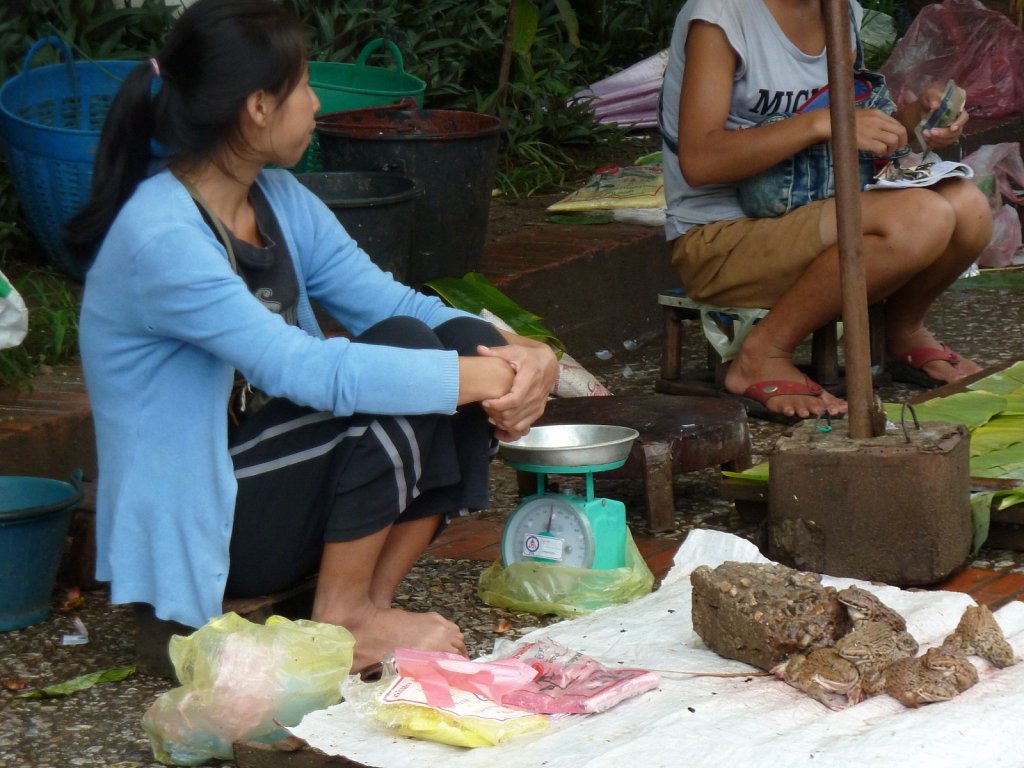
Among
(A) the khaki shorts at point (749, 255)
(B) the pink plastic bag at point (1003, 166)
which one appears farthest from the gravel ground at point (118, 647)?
(B) the pink plastic bag at point (1003, 166)

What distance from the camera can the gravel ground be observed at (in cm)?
236

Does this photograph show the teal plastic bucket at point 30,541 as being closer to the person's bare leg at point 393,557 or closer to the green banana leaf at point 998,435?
the person's bare leg at point 393,557

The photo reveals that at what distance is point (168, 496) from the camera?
7.98 feet

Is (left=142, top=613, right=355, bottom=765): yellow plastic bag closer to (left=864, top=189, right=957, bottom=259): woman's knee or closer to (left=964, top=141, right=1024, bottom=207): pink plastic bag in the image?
(left=864, top=189, right=957, bottom=259): woman's knee

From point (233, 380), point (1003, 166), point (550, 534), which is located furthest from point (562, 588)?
point (1003, 166)

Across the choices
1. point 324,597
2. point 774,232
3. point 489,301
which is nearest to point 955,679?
point 324,597

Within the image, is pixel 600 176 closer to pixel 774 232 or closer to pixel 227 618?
pixel 774 232

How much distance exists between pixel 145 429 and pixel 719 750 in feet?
3.45

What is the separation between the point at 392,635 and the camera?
256 cm

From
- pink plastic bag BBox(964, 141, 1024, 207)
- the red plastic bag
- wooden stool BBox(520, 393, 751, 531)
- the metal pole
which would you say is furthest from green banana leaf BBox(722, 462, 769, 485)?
the red plastic bag

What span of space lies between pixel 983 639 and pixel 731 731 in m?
0.50

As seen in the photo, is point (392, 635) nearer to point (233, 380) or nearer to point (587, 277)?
point (233, 380)

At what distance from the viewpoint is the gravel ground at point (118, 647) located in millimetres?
2361

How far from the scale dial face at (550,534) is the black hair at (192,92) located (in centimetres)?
93
